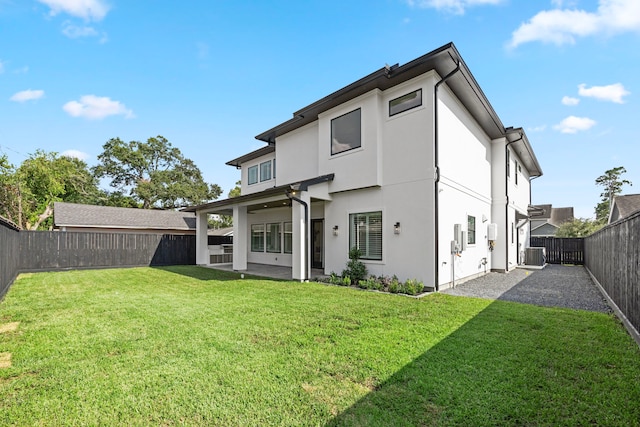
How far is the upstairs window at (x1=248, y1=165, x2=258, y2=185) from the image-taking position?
1589cm

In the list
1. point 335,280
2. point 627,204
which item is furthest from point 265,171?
point 627,204

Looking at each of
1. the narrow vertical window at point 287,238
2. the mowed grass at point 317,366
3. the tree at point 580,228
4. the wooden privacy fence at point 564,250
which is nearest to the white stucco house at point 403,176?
the narrow vertical window at point 287,238

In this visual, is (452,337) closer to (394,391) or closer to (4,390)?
(394,391)

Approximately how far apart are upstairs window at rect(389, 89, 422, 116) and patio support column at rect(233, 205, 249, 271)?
7006 millimetres

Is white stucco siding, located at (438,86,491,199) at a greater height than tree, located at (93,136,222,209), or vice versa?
tree, located at (93,136,222,209)

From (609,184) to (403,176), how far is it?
148 feet

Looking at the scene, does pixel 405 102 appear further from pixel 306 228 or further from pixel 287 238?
pixel 287 238

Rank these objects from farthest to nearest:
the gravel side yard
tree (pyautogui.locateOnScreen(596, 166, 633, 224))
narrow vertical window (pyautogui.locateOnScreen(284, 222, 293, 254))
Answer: tree (pyautogui.locateOnScreen(596, 166, 633, 224)) → narrow vertical window (pyautogui.locateOnScreen(284, 222, 293, 254)) → the gravel side yard

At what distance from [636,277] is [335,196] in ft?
24.0

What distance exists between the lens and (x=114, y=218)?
63.7 feet

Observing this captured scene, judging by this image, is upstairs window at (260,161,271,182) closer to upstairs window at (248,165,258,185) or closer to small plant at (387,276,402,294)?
upstairs window at (248,165,258,185)

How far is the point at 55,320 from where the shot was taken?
5203mm

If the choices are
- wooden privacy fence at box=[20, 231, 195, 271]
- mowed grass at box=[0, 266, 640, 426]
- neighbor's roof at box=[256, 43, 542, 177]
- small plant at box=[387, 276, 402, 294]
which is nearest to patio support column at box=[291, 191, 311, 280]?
small plant at box=[387, 276, 402, 294]

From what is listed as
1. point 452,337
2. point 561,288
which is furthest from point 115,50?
point 561,288
